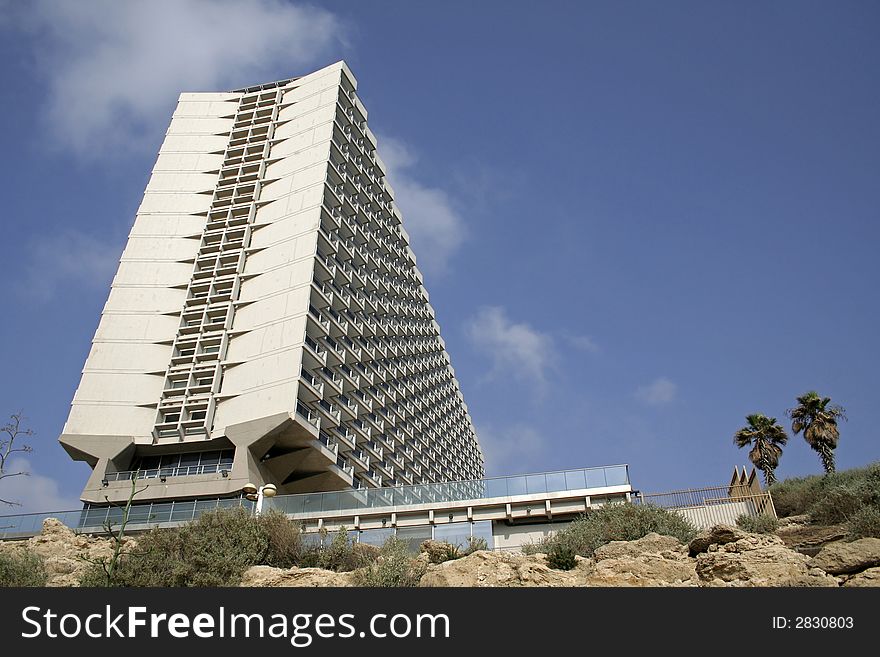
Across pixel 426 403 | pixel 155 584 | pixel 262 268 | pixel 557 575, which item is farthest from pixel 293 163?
pixel 557 575

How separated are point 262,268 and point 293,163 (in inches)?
397

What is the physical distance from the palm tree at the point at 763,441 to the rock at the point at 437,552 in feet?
81.2

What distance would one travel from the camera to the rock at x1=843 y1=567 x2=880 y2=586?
569 inches

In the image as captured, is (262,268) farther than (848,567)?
Yes

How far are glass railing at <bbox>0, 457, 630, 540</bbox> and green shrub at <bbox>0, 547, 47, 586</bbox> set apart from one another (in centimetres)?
711

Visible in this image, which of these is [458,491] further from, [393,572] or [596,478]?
[393,572]

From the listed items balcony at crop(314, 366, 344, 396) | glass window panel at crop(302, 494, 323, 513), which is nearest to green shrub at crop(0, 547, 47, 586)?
glass window panel at crop(302, 494, 323, 513)

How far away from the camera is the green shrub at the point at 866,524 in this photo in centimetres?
1819

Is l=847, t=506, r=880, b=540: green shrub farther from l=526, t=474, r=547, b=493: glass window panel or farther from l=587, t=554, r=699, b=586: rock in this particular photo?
l=526, t=474, r=547, b=493: glass window panel

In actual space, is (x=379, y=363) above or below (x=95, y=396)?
above
